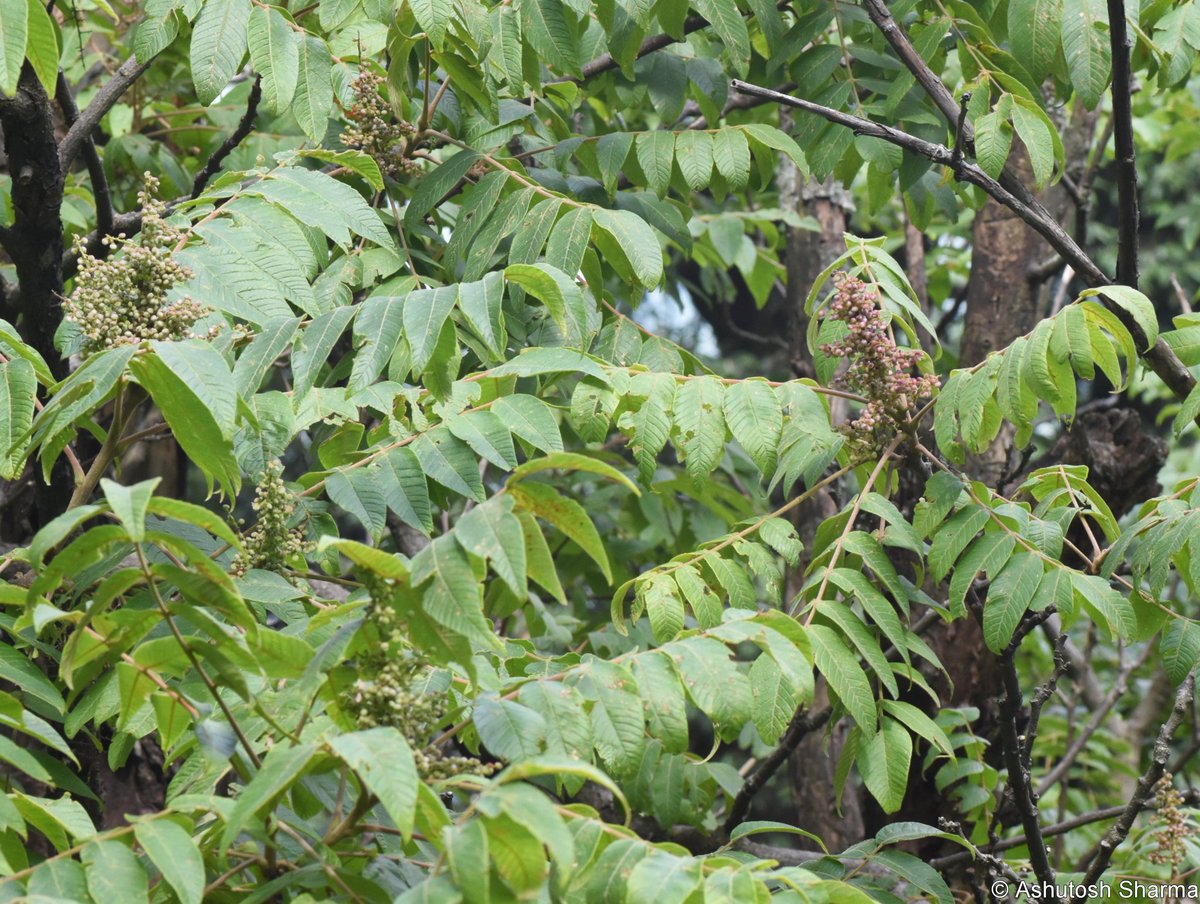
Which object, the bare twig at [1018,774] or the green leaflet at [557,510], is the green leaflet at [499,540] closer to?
the green leaflet at [557,510]

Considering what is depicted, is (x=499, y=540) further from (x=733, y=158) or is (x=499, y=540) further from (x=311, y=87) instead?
(x=733, y=158)

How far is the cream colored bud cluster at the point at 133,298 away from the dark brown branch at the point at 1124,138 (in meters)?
1.85

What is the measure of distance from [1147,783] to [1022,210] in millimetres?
1171

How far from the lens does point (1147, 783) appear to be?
7.01ft

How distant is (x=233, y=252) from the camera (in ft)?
7.32

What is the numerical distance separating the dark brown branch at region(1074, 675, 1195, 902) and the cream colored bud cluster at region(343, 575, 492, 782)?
1203 mm

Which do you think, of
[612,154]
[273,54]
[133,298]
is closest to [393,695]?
Result: [133,298]

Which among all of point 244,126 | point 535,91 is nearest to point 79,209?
point 244,126

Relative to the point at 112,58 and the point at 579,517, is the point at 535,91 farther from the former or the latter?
the point at 112,58

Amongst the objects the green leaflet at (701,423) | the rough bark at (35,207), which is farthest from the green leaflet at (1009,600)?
the rough bark at (35,207)

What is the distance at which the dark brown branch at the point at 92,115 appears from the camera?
2.68 m

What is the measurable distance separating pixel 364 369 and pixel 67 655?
0.66m

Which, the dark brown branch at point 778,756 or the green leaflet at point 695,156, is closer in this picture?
the dark brown branch at point 778,756

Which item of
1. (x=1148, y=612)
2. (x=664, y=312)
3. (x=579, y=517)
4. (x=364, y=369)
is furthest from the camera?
(x=664, y=312)
